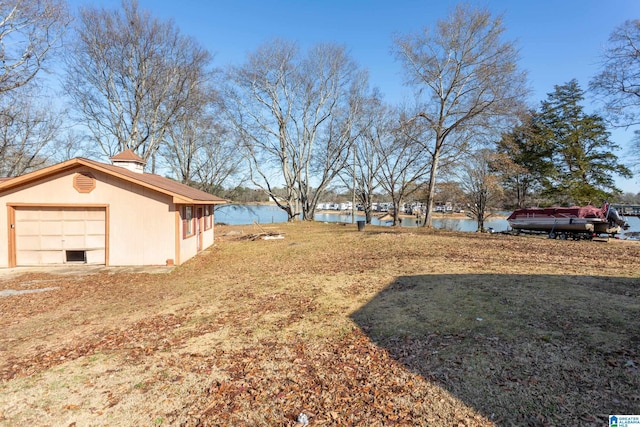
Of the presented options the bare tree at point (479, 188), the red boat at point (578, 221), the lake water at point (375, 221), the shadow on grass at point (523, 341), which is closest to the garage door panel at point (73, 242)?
the shadow on grass at point (523, 341)

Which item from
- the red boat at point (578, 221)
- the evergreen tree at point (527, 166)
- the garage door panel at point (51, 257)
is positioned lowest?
the garage door panel at point (51, 257)

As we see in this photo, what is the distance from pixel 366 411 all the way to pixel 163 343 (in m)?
3.34

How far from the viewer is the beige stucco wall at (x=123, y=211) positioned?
965 cm

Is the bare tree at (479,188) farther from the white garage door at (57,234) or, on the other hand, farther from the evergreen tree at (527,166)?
the white garage door at (57,234)

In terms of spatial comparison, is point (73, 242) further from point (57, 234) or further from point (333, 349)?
point (333, 349)

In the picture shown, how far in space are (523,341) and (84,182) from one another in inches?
480

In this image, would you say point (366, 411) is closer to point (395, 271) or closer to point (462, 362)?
point (462, 362)

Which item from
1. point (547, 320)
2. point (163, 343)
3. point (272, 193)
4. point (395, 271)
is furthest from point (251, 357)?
point (272, 193)

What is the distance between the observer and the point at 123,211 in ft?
32.6

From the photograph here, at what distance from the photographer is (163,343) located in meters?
4.63

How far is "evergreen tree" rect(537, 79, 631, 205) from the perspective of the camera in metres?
22.2

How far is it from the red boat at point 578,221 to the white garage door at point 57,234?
1872 centimetres

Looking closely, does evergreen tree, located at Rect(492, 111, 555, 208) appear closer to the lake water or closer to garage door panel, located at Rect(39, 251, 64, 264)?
the lake water

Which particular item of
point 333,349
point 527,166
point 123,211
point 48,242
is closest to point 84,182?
point 123,211
